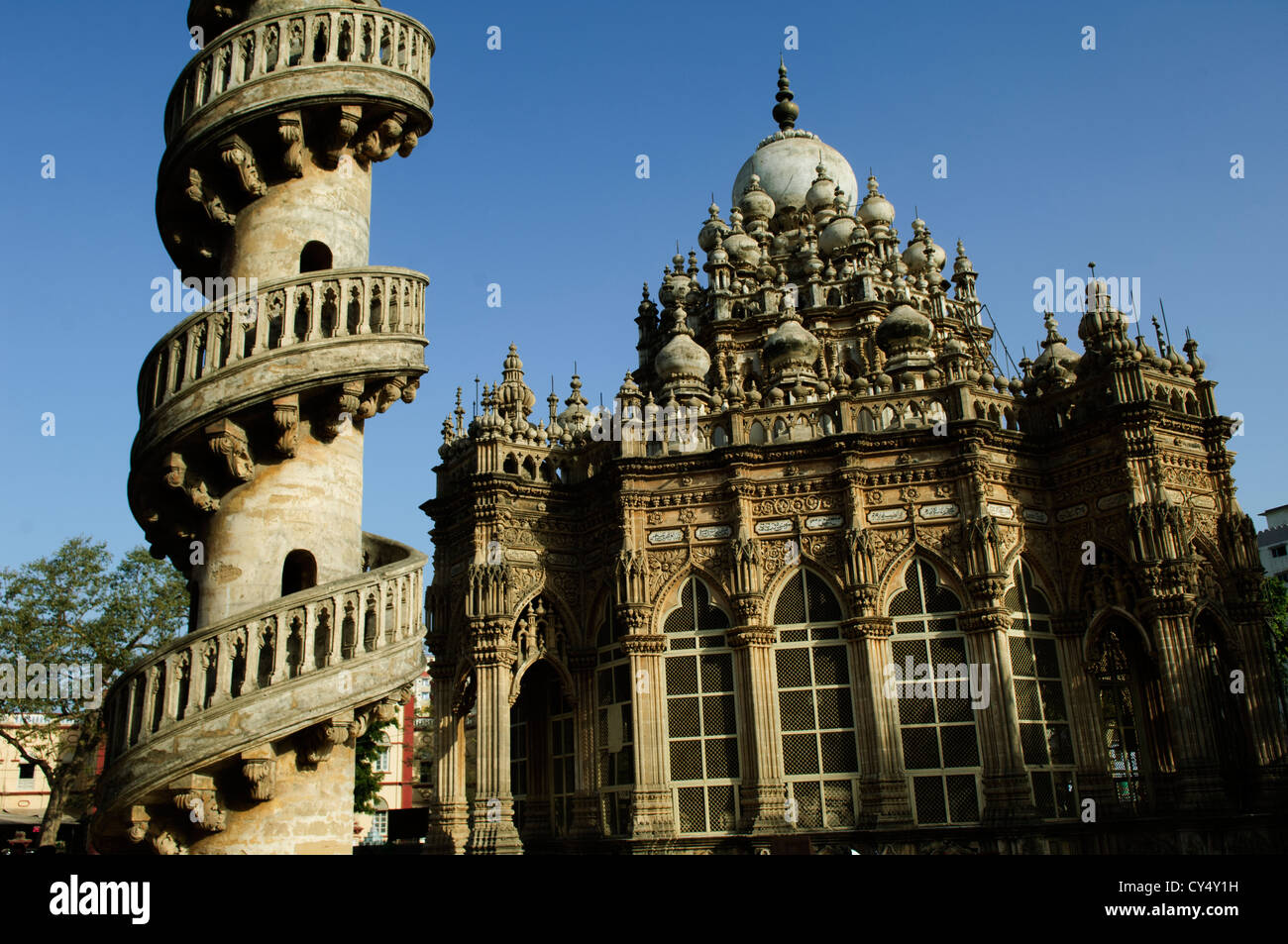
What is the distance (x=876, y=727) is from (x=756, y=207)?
63.8ft

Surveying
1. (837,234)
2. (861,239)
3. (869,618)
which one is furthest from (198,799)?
(837,234)

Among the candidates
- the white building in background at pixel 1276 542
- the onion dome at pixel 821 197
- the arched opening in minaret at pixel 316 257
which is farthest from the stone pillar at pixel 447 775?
the white building in background at pixel 1276 542

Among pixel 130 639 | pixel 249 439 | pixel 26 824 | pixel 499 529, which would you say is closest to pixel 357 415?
pixel 249 439

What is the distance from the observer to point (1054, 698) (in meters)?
21.7

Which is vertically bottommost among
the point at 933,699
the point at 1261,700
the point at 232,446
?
the point at 1261,700

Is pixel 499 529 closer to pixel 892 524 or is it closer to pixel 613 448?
pixel 613 448

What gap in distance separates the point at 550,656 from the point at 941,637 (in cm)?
798

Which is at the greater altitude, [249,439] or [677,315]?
[677,315]

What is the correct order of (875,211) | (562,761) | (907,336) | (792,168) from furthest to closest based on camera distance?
1. (792,168)
2. (875,211)
3. (907,336)
4. (562,761)

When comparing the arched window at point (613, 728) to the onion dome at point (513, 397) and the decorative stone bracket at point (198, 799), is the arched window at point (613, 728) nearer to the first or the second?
the onion dome at point (513, 397)

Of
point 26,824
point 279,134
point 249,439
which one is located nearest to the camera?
point 249,439

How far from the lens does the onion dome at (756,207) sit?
113 feet

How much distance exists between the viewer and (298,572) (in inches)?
483

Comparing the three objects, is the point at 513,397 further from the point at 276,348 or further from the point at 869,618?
the point at 276,348
